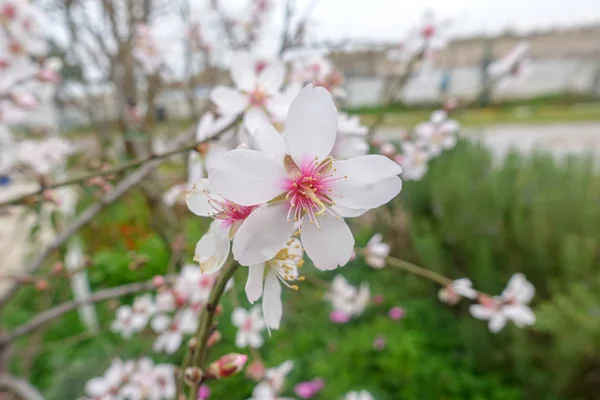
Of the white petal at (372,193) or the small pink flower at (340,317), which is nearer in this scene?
the white petal at (372,193)

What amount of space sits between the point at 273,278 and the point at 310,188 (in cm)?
8

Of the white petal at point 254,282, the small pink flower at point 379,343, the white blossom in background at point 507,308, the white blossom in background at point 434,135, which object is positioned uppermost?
the white petal at point 254,282

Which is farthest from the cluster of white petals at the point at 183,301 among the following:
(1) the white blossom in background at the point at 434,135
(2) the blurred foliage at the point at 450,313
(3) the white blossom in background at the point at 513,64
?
(3) the white blossom in background at the point at 513,64

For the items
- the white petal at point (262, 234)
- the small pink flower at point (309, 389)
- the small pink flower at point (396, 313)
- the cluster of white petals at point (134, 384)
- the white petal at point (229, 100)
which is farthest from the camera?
the small pink flower at point (396, 313)

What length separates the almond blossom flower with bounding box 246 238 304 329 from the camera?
316 mm

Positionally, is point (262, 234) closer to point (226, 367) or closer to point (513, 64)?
point (226, 367)

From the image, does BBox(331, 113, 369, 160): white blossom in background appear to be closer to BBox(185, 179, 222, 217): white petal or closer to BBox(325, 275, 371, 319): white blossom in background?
BBox(185, 179, 222, 217): white petal

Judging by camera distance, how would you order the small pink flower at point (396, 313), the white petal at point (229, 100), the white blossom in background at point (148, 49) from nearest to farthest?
the white petal at point (229, 100) → the white blossom in background at point (148, 49) → the small pink flower at point (396, 313)

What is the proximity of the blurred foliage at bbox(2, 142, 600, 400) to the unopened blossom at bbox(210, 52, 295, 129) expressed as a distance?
0.88m

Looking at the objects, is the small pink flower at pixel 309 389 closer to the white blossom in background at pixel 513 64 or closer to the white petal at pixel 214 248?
the white blossom in background at pixel 513 64

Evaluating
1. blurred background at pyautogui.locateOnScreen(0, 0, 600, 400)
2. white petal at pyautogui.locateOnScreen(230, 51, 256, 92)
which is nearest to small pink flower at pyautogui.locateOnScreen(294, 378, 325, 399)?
blurred background at pyautogui.locateOnScreen(0, 0, 600, 400)

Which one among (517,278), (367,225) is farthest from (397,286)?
(517,278)

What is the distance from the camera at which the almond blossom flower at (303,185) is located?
0.95ft

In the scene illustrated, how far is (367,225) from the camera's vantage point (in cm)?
329
